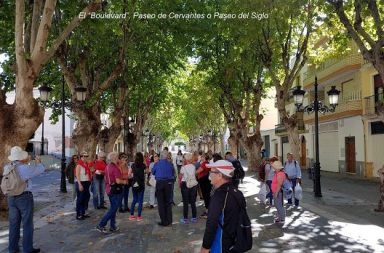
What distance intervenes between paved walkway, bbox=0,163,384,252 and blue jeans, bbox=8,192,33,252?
0.57m

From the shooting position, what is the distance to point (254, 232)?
941 centimetres

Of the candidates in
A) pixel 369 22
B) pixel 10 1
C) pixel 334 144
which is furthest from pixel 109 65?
pixel 334 144

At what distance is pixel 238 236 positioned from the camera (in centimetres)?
441

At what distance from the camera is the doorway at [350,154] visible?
2873 cm

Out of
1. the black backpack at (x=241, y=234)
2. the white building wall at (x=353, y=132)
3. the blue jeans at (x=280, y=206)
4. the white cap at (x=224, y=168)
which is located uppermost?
the white building wall at (x=353, y=132)

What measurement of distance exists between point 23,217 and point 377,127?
22.9 m

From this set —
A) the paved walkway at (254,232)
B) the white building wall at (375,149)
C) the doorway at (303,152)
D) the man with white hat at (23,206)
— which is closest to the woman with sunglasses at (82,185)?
the paved walkway at (254,232)

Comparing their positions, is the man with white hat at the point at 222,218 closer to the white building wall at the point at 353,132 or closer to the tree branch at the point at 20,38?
the tree branch at the point at 20,38

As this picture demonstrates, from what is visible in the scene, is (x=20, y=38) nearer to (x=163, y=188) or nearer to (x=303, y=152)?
(x=163, y=188)

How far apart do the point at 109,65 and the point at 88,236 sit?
40.2ft

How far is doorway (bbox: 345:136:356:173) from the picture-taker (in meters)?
28.7

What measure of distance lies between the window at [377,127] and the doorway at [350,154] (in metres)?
2.63

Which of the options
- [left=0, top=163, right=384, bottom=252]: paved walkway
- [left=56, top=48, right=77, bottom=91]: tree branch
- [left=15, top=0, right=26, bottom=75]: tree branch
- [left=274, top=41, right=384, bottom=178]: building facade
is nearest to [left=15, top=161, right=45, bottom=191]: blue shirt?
[left=0, top=163, right=384, bottom=252]: paved walkway

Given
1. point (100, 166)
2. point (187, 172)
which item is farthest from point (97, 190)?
point (187, 172)
